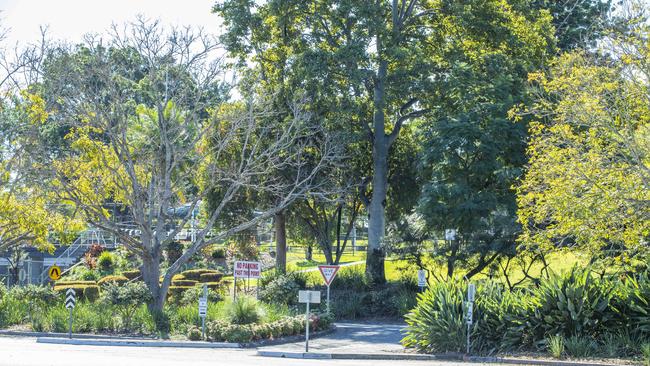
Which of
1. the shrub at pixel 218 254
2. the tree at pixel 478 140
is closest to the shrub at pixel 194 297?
the tree at pixel 478 140

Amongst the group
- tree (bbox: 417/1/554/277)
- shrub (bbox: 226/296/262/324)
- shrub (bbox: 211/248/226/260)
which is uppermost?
tree (bbox: 417/1/554/277)

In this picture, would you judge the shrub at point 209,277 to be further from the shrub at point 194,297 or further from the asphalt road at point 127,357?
the asphalt road at point 127,357

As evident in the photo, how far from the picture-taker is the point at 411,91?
35281mm

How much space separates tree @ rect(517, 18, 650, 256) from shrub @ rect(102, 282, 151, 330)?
12774 millimetres

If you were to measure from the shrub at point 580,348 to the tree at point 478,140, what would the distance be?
38.3 ft

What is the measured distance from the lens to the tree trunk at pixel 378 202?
3719cm

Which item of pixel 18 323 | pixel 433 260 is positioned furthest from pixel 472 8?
pixel 18 323

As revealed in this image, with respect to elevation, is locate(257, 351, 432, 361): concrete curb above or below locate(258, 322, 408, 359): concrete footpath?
below

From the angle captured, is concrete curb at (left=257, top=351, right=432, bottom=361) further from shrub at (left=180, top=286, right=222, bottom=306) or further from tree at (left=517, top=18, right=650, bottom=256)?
shrub at (left=180, top=286, right=222, bottom=306)

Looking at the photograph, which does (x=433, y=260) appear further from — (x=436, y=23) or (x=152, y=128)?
(x=152, y=128)

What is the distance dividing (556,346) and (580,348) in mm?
563

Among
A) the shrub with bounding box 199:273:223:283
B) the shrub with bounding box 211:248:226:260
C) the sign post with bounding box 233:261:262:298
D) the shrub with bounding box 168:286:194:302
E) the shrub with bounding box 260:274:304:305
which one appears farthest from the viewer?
the shrub with bounding box 211:248:226:260

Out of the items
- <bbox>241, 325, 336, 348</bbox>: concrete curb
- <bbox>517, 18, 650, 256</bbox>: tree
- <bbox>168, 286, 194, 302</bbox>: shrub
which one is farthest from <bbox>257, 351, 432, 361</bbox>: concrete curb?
<bbox>168, 286, 194, 302</bbox>: shrub

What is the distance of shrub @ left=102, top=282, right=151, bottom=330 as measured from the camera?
88.3 ft
